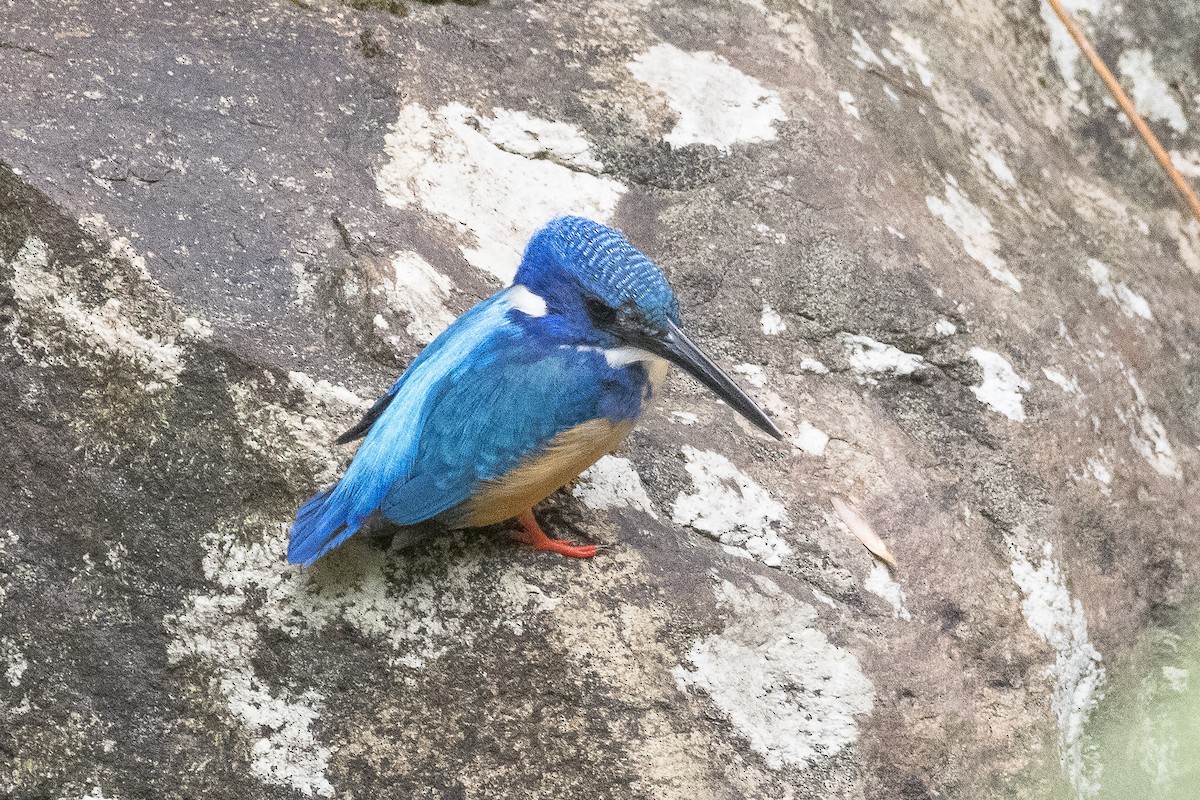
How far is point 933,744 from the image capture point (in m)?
2.88

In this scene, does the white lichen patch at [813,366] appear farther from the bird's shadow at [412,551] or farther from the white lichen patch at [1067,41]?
the white lichen patch at [1067,41]

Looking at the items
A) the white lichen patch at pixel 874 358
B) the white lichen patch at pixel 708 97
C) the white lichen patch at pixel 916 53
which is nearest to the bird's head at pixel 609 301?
the white lichen patch at pixel 874 358

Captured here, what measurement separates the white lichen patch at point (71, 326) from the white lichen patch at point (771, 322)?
1.86m

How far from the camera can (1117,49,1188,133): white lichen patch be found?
5164mm

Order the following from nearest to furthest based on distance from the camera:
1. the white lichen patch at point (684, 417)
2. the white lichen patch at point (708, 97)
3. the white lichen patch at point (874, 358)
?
the white lichen patch at point (684, 417)
the white lichen patch at point (874, 358)
the white lichen patch at point (708, 97)

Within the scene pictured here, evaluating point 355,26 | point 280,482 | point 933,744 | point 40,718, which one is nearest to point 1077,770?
point 933,744

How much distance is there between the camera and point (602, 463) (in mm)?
3209

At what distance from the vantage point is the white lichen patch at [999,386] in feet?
11.7

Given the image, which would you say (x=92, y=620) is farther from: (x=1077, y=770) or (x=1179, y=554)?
(x=1179, y=554)

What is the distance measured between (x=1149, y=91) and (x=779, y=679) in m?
3.90

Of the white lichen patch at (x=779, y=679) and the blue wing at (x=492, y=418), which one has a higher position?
the blue wing at (x=492, y=418)

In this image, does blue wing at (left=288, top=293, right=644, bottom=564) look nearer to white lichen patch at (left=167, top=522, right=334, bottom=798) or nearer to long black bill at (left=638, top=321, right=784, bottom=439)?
long black bill at (left=638, top=321, right=784, bottom=439)

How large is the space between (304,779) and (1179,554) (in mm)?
2934

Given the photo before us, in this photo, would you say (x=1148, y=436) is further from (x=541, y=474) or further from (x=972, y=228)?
(x=541, y=474)
